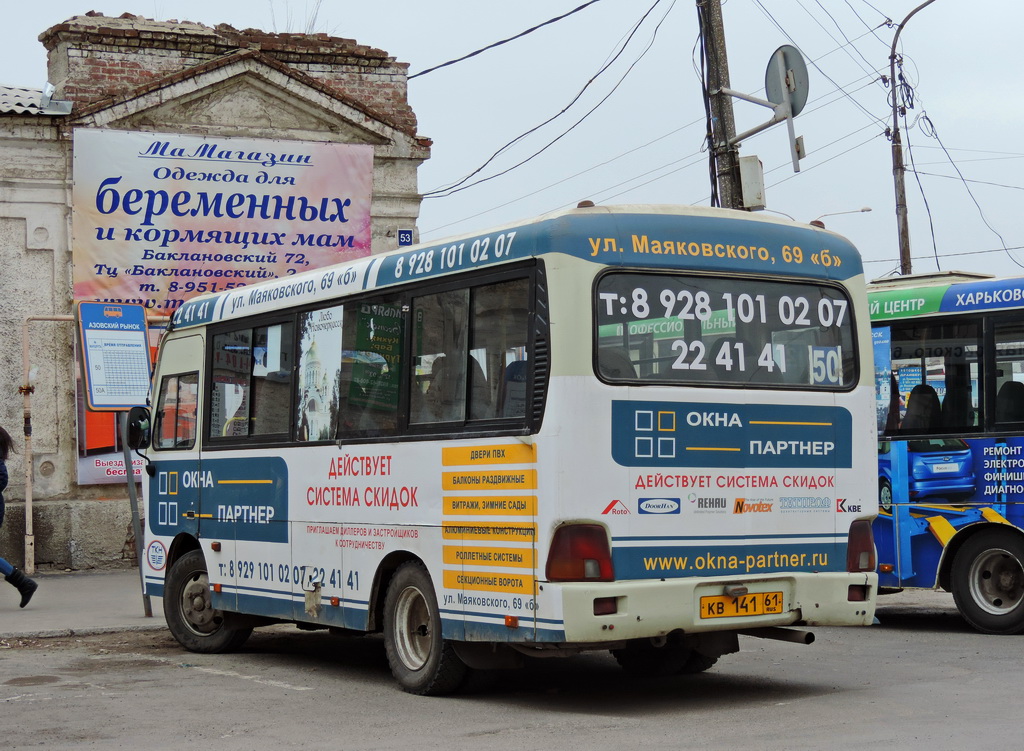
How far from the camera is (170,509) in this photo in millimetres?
12102

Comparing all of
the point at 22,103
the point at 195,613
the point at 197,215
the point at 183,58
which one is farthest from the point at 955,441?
the point at 22,103

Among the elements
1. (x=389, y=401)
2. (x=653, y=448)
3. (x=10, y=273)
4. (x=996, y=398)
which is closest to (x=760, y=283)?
(x=653, y=448)

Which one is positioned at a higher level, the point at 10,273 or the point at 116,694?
the point at 10,273

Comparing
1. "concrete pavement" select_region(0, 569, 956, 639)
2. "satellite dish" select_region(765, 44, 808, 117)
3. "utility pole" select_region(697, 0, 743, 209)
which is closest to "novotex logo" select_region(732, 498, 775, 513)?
"concrete pavement" select_region(0, 569, 956, 639)

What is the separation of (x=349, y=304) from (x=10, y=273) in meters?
9.28

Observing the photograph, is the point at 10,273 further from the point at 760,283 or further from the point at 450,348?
the point at 760,283

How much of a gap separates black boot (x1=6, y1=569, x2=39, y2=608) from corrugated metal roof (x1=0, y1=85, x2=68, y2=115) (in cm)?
635

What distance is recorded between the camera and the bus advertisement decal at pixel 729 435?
8.12 metres

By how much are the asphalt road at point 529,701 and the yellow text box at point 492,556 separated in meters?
0.85

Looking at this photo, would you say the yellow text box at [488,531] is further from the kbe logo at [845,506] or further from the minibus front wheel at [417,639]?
the kbe logo at [845,506]

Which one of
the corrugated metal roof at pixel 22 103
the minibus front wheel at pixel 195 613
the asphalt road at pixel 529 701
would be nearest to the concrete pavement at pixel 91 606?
the asphalt road at pixel 529 701

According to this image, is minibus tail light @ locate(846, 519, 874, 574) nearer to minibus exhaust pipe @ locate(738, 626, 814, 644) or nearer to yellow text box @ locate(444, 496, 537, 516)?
minibus exhaust pipe @ locate(738, 626, 814, 644)

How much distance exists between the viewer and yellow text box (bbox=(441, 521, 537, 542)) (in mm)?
8000

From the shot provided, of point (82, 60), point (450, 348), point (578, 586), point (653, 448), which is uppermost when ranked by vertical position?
point (82, 60)
